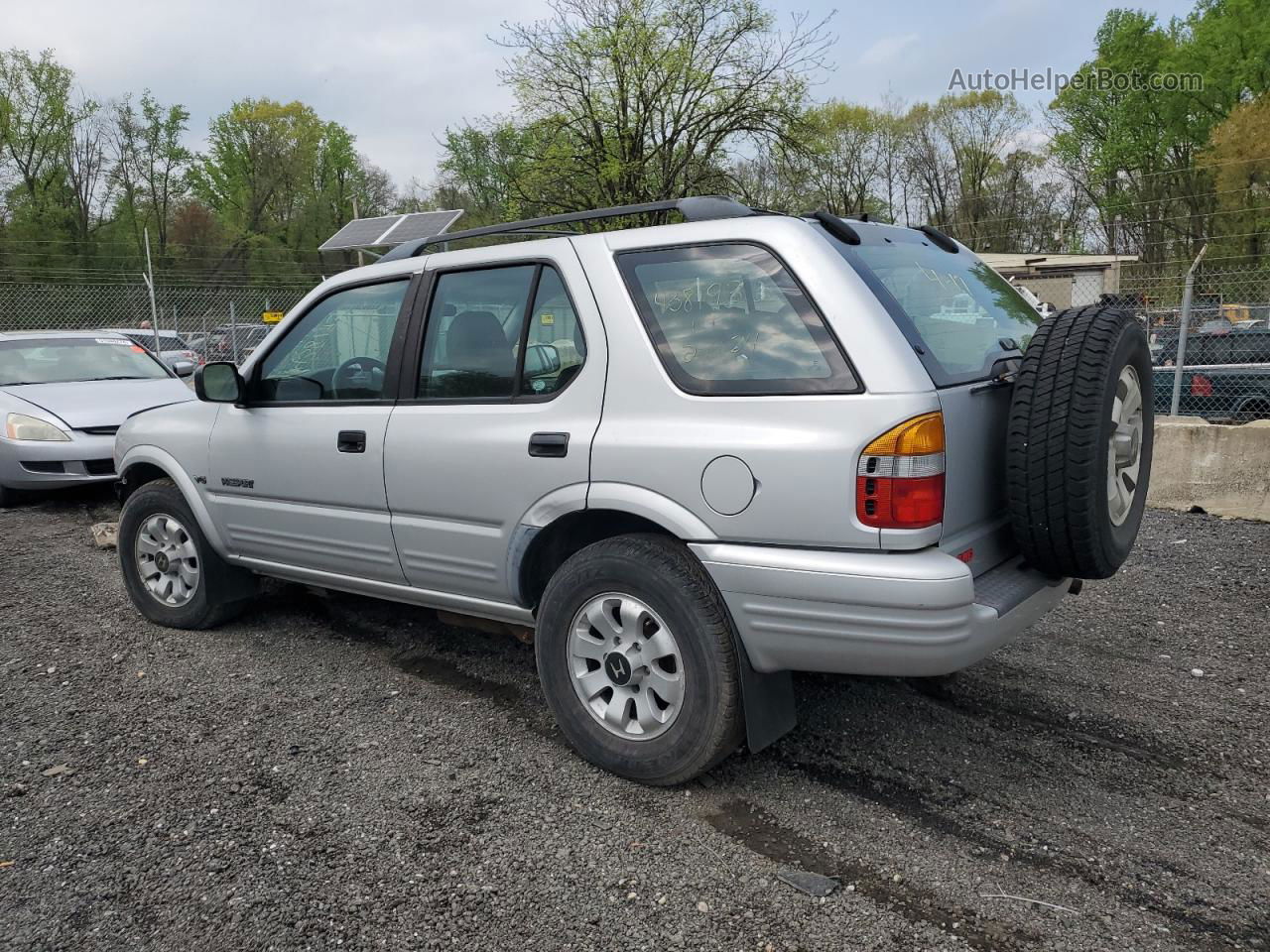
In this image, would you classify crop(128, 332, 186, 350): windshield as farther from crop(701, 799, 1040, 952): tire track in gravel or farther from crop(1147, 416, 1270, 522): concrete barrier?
crop(701, 799, 1040, 952): tire track in gravel

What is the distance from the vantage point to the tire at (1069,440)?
2.83 metres

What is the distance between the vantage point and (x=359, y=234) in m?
10.6

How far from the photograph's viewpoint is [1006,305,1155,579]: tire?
2830 millimetres

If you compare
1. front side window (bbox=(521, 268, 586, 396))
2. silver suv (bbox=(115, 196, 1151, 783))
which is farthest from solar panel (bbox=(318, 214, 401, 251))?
front side window (bbox=(521, 268, 586, 396))

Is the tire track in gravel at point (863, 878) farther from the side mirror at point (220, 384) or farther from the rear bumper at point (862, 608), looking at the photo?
the side mirror at point (220, 384)

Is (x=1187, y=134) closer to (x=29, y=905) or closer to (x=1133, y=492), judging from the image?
(x=1133, y=492)

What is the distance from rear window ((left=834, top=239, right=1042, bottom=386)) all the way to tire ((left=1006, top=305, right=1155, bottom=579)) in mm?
219

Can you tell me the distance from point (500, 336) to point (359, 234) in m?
7.70

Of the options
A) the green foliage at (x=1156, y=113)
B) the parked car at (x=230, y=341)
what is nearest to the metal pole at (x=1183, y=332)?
the parked car at (x=230, y=341)

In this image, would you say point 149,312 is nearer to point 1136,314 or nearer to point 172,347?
point 172,347

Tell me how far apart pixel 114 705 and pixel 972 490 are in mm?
3447

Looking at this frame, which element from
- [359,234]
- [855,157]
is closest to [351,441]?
[359,234]

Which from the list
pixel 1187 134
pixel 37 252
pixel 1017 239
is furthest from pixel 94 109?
pixel 1187 134

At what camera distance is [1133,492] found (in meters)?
3.38
